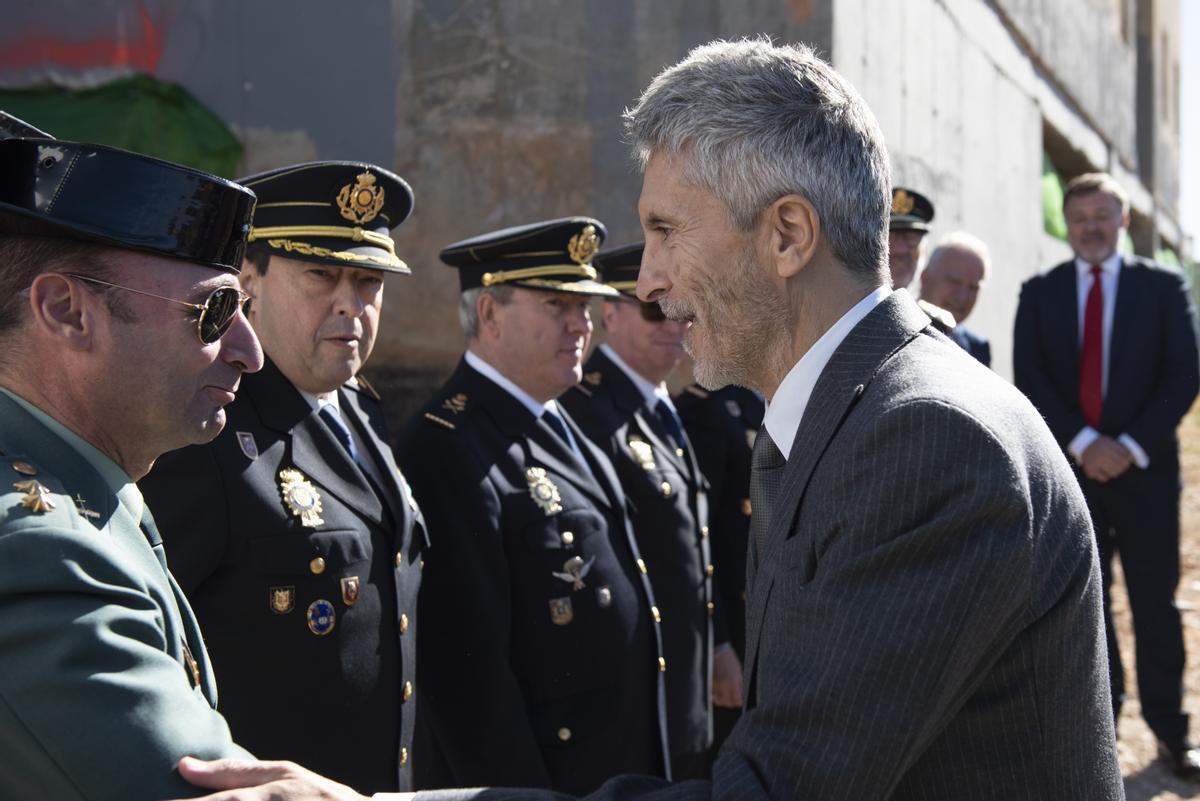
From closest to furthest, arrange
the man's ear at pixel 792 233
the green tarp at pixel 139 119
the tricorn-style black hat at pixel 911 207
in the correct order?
the man's ear at pixel 792 233, the tricorn-style black hat at pixel 911 207, the green tarp at pixel 139 119

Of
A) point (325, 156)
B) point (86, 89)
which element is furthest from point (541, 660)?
point (86, 89)

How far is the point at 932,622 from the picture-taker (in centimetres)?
139

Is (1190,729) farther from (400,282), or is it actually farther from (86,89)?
(86,89)

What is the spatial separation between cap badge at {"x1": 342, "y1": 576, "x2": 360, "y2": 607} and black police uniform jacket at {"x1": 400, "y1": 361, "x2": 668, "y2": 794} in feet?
1.56

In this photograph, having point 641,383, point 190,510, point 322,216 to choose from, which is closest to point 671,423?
point 641,383

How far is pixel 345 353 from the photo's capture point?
2.81 meters

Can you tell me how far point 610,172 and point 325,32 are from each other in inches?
61.1

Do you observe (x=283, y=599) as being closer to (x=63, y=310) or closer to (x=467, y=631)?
(x=467, y=631)

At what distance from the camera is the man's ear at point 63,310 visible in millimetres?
1640

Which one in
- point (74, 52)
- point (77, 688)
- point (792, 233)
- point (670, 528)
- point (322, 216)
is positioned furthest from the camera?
point (74, 52)

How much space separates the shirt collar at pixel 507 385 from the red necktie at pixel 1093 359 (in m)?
3.04

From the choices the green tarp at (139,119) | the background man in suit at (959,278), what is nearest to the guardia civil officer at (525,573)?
the background man in suit at (959,278)

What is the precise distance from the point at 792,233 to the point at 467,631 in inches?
64.6

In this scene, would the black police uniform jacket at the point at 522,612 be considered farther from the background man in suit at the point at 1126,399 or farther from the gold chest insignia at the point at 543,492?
the background man in suit at the point at 1126,399
